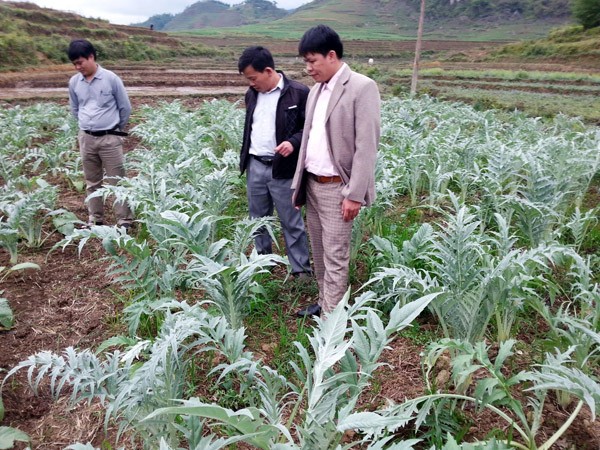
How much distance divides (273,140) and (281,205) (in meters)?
0.44

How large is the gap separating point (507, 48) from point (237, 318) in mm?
40797

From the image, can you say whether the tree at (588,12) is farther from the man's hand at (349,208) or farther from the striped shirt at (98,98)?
the man's hand at (349,208)

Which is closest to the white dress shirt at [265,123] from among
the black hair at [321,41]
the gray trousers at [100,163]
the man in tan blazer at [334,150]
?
the man in tan blazer at [334,150]

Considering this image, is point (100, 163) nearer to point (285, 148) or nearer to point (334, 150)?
point (285, 148)

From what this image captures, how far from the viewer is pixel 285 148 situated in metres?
3.02

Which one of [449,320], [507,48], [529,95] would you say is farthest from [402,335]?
[507,48]

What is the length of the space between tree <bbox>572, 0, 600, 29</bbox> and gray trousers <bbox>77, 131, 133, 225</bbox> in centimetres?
4602

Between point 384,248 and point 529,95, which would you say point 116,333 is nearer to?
point 384,248

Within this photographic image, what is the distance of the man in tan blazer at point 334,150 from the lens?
237cm

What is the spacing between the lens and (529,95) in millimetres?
17578

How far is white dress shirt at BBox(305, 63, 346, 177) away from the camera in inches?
100

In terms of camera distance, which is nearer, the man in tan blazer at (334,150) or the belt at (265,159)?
the man in tan blazer at (334,150)

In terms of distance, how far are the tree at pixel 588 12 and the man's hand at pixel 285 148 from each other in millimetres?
46249

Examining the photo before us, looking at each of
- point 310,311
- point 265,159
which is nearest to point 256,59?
point 265,159
